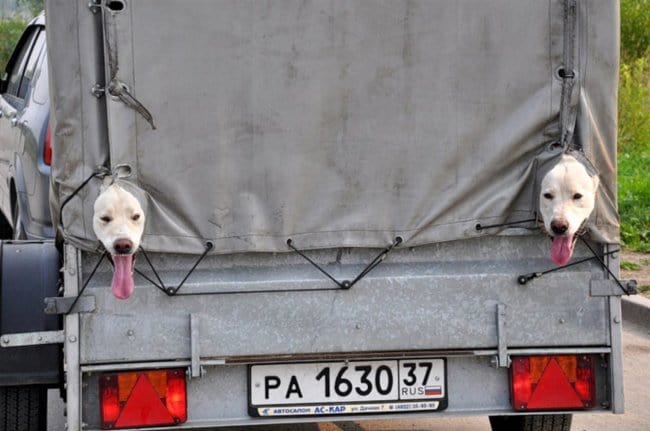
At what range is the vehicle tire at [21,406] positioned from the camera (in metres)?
4.75

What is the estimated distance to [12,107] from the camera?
7613 millimetres

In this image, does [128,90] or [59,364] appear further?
[59,364]

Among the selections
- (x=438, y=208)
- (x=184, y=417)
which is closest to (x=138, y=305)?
(x=184, y=417)

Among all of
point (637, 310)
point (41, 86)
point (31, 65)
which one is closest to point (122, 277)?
point (41, 86)

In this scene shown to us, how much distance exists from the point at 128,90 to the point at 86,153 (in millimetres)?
268

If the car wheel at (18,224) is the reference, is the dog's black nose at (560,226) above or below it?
below

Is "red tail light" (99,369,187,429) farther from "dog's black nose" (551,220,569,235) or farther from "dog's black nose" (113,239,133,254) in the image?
"dog's black nose" (551,220,569,235)

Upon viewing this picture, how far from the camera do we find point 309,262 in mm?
4359

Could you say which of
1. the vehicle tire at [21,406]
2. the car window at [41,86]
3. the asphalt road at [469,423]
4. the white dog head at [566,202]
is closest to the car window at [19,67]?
the car window at [41,86]

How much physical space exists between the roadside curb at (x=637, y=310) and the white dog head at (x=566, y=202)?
160 inches

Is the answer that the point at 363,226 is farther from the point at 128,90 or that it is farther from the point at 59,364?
the point at 59,364

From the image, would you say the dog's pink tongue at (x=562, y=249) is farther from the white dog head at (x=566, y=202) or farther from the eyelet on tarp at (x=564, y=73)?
the eyelet on tarp at (x=564, y=73)

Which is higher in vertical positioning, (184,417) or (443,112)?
(443,112)

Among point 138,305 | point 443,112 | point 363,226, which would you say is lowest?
point 138,305
